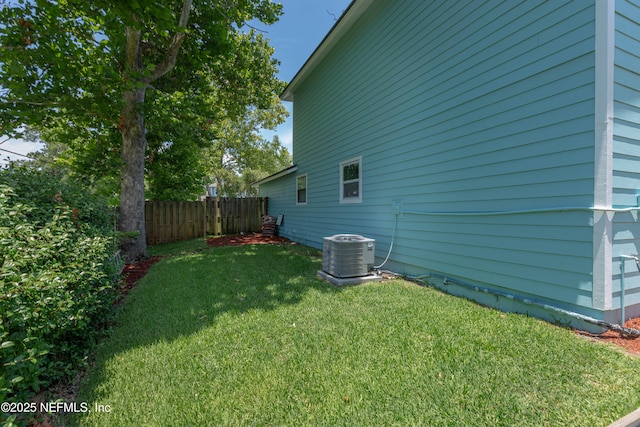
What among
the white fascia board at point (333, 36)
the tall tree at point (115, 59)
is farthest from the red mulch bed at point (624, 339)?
the white fascia board at point (333, 36)

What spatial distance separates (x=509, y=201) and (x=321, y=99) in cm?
661

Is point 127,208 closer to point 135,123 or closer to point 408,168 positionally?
point 135,123

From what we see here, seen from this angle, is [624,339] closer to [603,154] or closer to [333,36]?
[603,154]

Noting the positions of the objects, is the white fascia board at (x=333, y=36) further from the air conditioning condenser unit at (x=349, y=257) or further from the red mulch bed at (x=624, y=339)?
the red mulch bed at (x=624, y=339)

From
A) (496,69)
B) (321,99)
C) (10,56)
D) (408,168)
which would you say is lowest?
(408,168)

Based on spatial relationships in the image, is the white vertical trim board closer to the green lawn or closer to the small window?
the green lawn

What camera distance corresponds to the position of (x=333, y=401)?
1.89 meters

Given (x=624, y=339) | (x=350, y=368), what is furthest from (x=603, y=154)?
(x=350, y=368)

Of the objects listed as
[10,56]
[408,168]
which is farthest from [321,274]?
[10,56]

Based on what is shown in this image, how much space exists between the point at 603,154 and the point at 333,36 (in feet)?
21.6

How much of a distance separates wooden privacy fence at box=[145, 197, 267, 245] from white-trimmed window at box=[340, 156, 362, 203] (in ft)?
22.5

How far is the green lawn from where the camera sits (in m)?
1.77

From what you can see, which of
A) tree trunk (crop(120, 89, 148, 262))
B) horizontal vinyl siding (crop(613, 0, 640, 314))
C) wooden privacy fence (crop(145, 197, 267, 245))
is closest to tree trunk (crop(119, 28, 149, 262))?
tree trunk (crop(120, 89, 148, 262))

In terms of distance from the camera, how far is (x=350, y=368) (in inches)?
89.0
